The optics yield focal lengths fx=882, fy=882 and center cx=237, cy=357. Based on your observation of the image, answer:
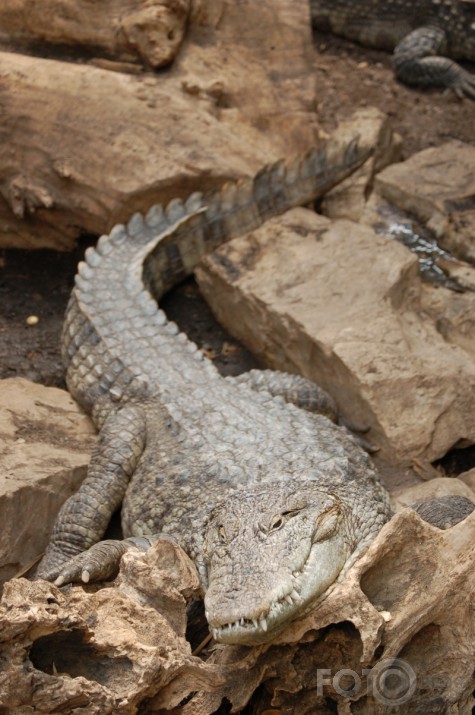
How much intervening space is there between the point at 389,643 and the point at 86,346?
2179mm

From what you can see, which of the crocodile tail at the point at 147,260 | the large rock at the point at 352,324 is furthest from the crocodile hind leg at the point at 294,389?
the crocodile tail at the point at 147,260

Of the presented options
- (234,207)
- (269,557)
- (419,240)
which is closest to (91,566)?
(269,557)

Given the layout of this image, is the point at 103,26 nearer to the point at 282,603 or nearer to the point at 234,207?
the point at 234,207

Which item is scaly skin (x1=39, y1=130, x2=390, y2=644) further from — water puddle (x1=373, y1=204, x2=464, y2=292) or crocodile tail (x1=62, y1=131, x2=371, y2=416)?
water puddle (x1=373, y1=204, x2=464, y2=292)

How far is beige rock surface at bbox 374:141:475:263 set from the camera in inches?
194

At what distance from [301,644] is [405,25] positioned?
235 inches

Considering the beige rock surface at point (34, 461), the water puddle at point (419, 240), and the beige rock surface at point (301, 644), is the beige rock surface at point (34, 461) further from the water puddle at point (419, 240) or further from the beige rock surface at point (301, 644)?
the water puddle at point (419, 240)

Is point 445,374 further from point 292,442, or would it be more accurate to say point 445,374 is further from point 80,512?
point 80,512

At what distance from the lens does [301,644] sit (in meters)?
2.58

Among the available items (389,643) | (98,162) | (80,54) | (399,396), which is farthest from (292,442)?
(80,54)

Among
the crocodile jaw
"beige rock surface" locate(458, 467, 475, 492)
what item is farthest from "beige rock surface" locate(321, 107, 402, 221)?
the crocodile jaw

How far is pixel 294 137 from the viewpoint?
5.13 meters

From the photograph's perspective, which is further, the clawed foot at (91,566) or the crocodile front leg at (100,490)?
the crocodile front leg at (100,490)

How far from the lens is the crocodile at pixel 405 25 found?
22.5 ft
